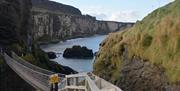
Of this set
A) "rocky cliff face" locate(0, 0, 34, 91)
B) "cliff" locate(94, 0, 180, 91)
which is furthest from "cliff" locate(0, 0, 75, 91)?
"cliff" locate(94, 0, 180, 91)

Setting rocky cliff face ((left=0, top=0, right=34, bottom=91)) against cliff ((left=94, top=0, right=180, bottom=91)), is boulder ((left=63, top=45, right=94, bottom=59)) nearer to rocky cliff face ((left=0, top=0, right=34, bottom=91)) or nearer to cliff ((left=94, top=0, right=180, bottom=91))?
rocky cliff face ((left=0, top=0, right=34, bottom=91))

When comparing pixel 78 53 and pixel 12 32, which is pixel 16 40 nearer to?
pixel 12 32

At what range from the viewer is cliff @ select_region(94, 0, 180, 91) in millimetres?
19234

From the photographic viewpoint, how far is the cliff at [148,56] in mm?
19234

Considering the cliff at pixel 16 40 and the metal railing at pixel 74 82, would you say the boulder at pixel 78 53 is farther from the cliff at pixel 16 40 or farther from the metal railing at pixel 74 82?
the metal railing at pixel 74 82

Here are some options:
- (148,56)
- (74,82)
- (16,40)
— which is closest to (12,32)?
(16,40)

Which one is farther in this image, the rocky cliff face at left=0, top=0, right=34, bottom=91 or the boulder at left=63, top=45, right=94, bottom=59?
the boulder at left=63, top=45, right=94, bottom=59

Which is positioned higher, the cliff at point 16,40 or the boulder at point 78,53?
the cliff at point 16,40

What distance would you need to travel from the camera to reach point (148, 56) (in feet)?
70.8

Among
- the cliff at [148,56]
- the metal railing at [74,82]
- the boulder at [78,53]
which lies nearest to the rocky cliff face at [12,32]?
the metal railing at [74,82]

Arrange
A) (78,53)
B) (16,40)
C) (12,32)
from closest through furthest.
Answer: (16,40), (12,32), (78,53)

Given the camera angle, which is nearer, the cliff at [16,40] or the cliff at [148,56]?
the cliff at [148,56]

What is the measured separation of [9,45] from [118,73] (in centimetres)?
4610

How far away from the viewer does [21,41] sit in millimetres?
74750
